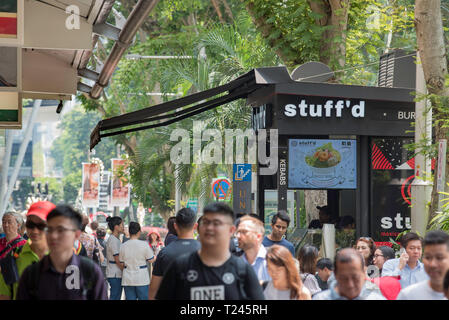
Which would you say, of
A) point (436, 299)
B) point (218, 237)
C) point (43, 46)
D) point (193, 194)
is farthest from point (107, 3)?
point (193, 194)

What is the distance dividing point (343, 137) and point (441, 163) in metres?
3.75

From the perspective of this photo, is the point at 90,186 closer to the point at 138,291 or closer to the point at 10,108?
the point at 10,108

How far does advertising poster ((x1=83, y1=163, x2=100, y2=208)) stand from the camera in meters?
42.2

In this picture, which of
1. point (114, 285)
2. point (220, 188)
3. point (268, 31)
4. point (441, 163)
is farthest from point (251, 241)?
point (220, 188)

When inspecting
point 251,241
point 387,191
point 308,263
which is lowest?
point 308,263

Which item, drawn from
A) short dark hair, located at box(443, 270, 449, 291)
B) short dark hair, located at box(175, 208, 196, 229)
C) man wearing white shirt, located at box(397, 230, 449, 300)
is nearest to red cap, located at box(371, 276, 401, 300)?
short dark hair, located at box(175, 208, 196, 229)

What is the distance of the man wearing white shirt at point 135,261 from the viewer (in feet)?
41.7

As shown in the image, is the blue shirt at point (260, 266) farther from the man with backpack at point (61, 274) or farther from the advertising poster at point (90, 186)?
the advertising poster at point (90, 186)

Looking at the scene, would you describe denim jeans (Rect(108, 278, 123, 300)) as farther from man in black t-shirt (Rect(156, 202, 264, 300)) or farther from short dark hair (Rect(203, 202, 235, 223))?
man in black t-shirt (Rect(156, 202, 264, 300))

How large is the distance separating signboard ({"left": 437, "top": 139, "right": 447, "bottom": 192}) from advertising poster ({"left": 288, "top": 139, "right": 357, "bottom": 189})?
2994 millimetres

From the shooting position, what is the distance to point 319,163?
530 inches

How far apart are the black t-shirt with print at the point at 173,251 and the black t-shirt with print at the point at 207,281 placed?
2732 millimetres

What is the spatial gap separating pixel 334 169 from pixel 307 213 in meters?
4.05
